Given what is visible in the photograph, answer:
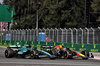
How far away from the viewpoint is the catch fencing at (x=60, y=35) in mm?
30531

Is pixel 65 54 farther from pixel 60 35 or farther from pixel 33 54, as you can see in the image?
pixel 60 35

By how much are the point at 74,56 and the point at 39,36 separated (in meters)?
21.5

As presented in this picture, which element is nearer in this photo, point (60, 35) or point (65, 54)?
point (65, 54)

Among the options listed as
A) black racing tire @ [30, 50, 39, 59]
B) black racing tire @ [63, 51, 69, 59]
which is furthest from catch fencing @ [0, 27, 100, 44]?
black racing tire @ [30, 50, 39, 59]

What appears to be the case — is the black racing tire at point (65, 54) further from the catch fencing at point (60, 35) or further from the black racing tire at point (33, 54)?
the catch fencing at point (60, 35)

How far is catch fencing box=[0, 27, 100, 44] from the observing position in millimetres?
30531

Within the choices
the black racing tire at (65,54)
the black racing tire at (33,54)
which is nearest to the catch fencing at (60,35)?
the black racing tire at (65,54)

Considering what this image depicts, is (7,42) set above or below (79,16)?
below

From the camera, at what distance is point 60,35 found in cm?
3519

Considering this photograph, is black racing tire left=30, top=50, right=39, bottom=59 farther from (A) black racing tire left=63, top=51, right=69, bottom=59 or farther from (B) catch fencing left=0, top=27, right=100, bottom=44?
(B) catch fencing left=0, top=27, right=100, bottom=44

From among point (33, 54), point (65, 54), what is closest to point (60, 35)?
point (65, 54)

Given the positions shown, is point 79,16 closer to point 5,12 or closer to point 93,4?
point 93,4

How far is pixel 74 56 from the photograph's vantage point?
1902cm

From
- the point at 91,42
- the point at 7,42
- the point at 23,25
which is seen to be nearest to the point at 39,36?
the point at 7,42
